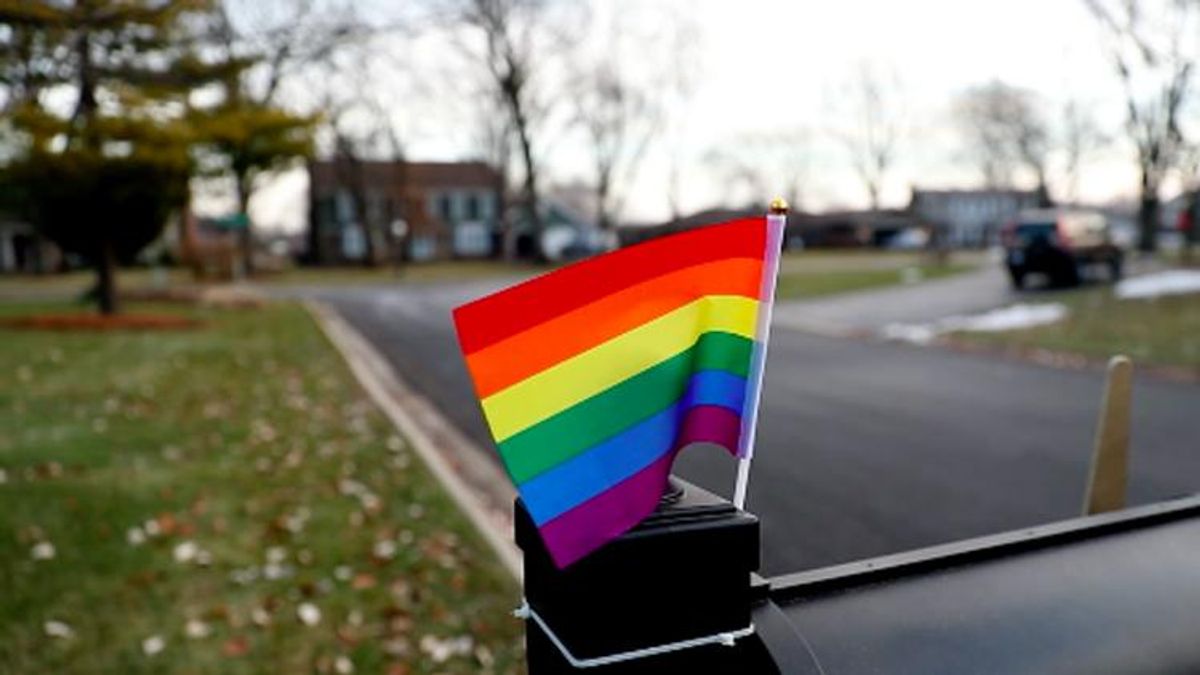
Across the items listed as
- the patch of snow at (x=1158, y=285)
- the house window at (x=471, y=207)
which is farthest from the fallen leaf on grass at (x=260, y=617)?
the house window at (x=471, y=207)

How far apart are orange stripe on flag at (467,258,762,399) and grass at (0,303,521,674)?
278cm

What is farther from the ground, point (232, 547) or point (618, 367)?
point (618, 367)

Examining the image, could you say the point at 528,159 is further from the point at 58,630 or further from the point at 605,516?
the point at 605,516

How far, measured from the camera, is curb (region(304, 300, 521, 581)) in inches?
205

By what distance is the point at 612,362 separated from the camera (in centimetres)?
120

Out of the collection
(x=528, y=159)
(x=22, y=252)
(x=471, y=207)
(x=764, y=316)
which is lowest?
(x=22, y=252)

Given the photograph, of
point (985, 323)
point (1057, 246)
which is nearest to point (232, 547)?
point (985, 323)

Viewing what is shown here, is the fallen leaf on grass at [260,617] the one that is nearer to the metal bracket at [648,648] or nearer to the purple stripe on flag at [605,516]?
the metal bracket at [648,648]

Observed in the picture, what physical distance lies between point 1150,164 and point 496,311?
37776mm

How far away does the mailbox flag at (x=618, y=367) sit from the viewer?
115 centimetres

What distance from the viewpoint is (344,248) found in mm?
64625

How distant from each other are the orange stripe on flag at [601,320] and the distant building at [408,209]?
54373 millimetres

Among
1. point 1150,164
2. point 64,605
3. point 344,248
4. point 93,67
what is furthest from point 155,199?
point 344,248

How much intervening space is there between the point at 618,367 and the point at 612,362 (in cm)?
1
